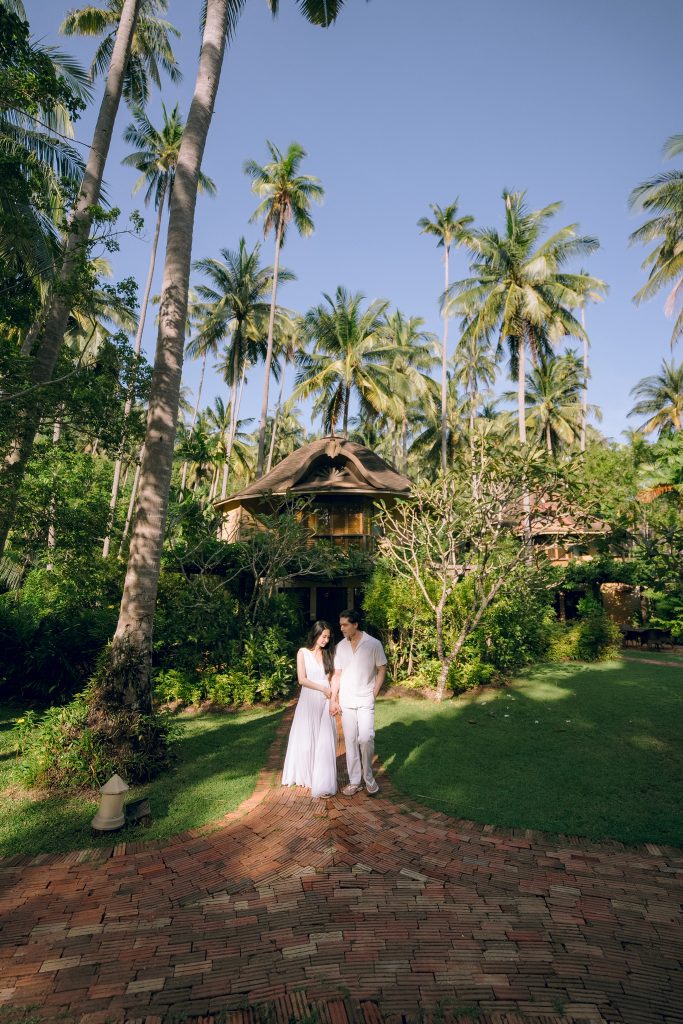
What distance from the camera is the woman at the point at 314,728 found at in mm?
5477

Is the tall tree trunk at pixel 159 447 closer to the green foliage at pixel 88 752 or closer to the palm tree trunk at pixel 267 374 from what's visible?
the green foliage at pixel 88 752

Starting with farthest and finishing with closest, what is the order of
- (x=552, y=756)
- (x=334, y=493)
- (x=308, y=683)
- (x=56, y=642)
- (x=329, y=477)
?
(x=329, y=477) < (x=334, y=493) < (x=56, y=642) < (x=552, y=756) < (x=308, y=683)

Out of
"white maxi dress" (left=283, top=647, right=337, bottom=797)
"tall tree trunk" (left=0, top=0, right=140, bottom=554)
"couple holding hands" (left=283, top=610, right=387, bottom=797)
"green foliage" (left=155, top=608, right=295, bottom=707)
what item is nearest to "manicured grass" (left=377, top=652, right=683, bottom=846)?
"couple holding hands" (left=283, top=610, right=387, bottom=797)

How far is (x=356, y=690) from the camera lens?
5.35 metres

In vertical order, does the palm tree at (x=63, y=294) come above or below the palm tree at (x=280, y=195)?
below

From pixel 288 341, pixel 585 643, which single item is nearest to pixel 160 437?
pixel 585 643

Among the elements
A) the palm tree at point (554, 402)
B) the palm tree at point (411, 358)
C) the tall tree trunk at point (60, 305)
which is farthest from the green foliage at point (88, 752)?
the palm tree at point (554, 402)

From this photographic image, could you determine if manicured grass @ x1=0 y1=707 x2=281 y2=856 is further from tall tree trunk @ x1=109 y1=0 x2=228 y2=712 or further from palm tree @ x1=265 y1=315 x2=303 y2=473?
palm tree @ x1=265 y1=315 x2=303 y2=473

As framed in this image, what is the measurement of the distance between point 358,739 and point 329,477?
1539 centimetres

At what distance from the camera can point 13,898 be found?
3.80 m

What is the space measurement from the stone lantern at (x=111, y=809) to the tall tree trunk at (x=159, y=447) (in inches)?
58.4

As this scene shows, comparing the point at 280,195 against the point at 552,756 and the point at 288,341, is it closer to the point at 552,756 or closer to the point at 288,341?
the point at 288,341

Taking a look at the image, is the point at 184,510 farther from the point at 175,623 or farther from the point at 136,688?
the point at 136,688

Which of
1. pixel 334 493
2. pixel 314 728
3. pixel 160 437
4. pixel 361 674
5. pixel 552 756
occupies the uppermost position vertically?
pixel 334 493
